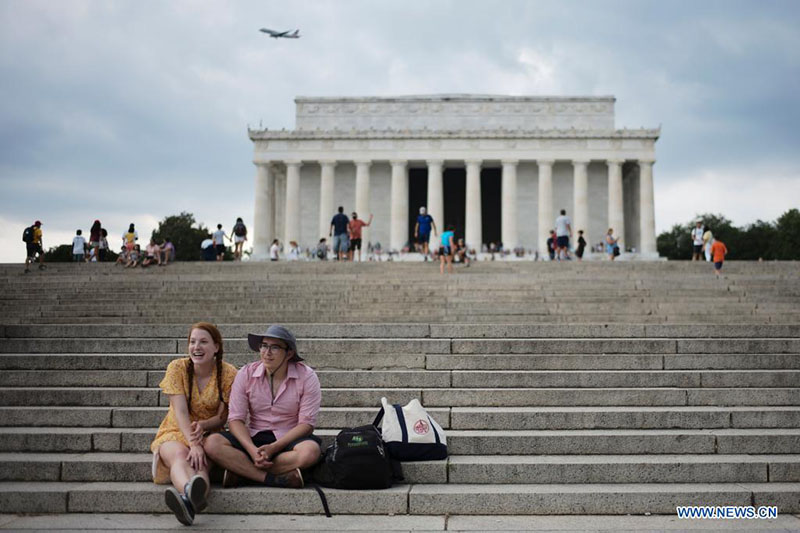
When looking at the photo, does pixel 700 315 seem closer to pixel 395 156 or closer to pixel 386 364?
pixel 386 364

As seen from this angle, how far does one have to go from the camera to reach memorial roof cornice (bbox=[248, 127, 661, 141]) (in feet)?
167

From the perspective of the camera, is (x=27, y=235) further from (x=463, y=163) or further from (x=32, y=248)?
(x=463, y=163)

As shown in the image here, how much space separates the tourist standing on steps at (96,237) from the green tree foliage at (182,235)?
44801mm

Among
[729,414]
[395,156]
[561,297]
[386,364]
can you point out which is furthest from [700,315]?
[395,156]

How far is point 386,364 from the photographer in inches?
394

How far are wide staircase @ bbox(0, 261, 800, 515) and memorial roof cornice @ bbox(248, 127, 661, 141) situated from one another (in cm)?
3767

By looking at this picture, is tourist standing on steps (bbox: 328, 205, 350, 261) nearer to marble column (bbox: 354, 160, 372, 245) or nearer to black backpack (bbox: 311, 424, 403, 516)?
black backpack (bbox: 311, 424, 403, 516)

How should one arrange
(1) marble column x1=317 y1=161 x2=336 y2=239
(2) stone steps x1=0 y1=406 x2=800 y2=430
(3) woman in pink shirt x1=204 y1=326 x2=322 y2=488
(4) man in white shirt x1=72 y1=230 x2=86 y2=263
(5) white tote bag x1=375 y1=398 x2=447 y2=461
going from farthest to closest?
(1) marble column x1=317 y1=161 x2=336 y2=239 → (4) man in white shirt x1=72 y1=230 x2=86 y2=263 → (2) stone steps x1=0 y1=406 x2=800 y2=430 → (5) white tote bag x1=375 y1=398 x2=447 y2=461 → (3) woman in pink shirt x1=204 y1=326 x2=322 y2=488

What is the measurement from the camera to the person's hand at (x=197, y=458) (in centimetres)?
649

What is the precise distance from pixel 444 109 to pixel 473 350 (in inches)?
1794

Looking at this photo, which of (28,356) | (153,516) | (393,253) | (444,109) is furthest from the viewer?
(444,109)

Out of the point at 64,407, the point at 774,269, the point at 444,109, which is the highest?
the point at 444,109

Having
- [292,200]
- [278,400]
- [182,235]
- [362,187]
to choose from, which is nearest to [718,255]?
[278,400]
